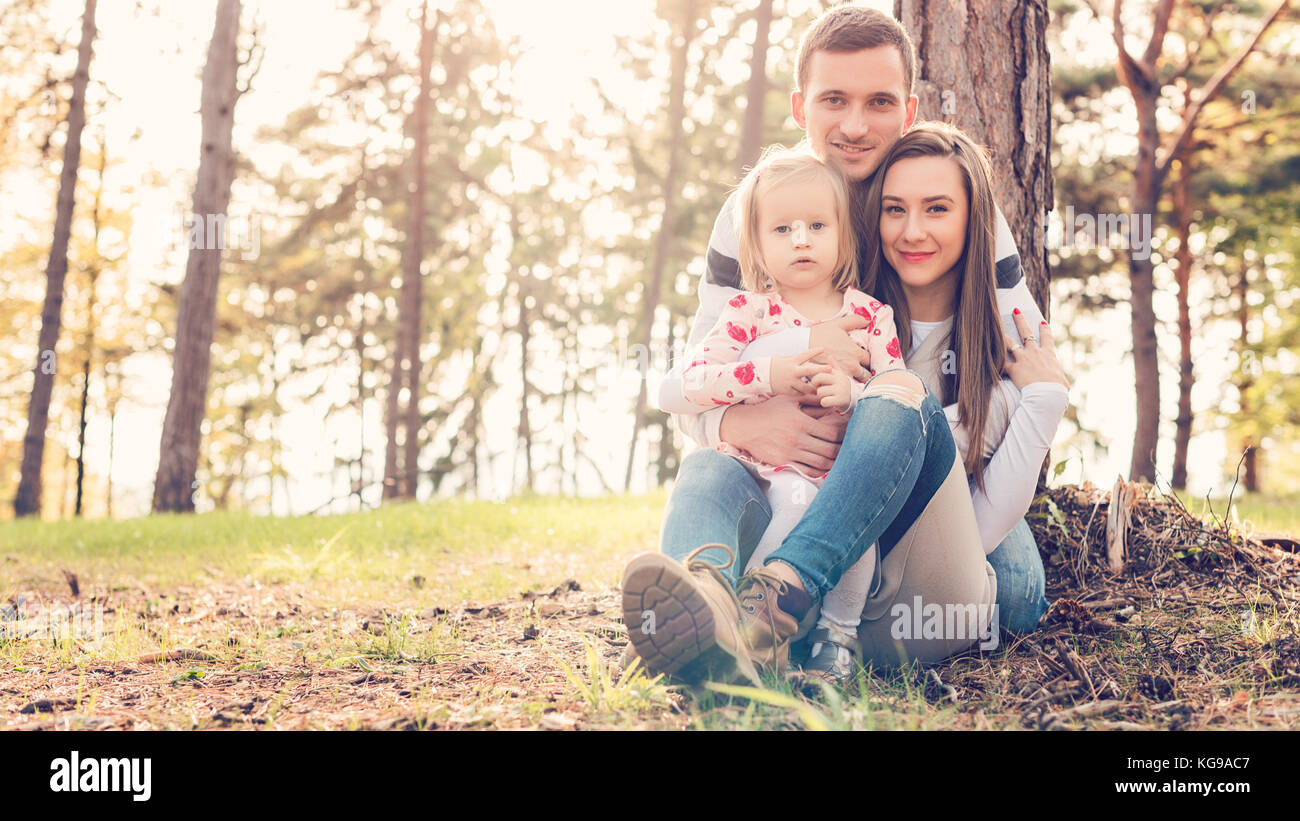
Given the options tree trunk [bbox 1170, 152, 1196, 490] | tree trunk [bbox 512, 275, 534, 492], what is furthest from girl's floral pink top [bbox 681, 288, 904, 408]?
tree trunk [bbox 512, 275, 534, 492]

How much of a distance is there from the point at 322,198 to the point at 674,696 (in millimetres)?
13977

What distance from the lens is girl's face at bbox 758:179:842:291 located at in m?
2.64

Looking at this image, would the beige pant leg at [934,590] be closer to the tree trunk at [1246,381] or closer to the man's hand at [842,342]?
the man's hand at [842,342]

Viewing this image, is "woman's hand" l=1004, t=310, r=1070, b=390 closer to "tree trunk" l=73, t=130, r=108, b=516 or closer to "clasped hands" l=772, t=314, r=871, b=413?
"clasped hands" l=772, t=314, r=871, b=413

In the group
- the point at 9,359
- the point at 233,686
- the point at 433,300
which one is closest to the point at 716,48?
the point at 433,300

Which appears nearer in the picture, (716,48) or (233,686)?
(233,686)

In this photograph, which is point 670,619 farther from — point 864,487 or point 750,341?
point 750,341

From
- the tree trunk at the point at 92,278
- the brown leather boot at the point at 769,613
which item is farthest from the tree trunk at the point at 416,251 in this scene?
the brown leather boot at the point at 769,613

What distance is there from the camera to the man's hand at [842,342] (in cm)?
255

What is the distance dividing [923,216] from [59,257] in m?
12.6

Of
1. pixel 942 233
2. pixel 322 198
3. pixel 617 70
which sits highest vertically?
pixel 617 70
